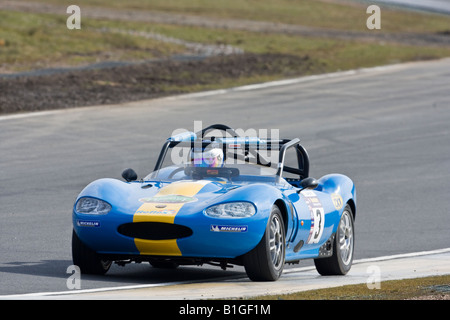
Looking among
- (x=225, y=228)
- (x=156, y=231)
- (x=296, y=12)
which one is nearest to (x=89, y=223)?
(x=156, y=231)

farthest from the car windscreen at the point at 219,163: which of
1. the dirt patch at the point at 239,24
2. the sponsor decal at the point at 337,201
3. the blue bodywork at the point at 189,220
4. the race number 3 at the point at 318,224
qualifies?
the dirt patch at the point at 239,24

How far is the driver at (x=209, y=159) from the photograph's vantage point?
10539 mm

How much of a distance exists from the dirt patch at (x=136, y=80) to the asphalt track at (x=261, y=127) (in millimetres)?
923

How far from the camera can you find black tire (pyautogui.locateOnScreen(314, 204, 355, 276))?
1091 centimetres

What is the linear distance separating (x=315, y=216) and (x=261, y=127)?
1312 centimetres

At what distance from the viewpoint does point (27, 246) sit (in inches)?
465

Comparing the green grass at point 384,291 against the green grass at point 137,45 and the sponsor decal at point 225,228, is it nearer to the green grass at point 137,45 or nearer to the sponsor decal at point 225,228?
the sponsor decal at point 225,228

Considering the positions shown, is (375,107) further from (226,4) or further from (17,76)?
(226,4)

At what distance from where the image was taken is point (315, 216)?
10.3 meters

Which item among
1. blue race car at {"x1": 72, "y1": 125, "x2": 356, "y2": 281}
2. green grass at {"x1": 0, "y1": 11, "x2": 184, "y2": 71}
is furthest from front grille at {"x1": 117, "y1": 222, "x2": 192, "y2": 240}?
green grass at {"x1": 0, "y1": 11, "x2": 184, "y2": 71}

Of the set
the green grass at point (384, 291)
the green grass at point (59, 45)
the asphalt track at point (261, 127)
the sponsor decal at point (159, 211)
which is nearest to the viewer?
the green grass at point (384, 291)

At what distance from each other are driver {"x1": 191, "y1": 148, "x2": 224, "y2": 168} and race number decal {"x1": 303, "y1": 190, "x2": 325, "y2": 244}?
965 mm

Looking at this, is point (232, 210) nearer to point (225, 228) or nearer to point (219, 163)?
point (225, 228)
